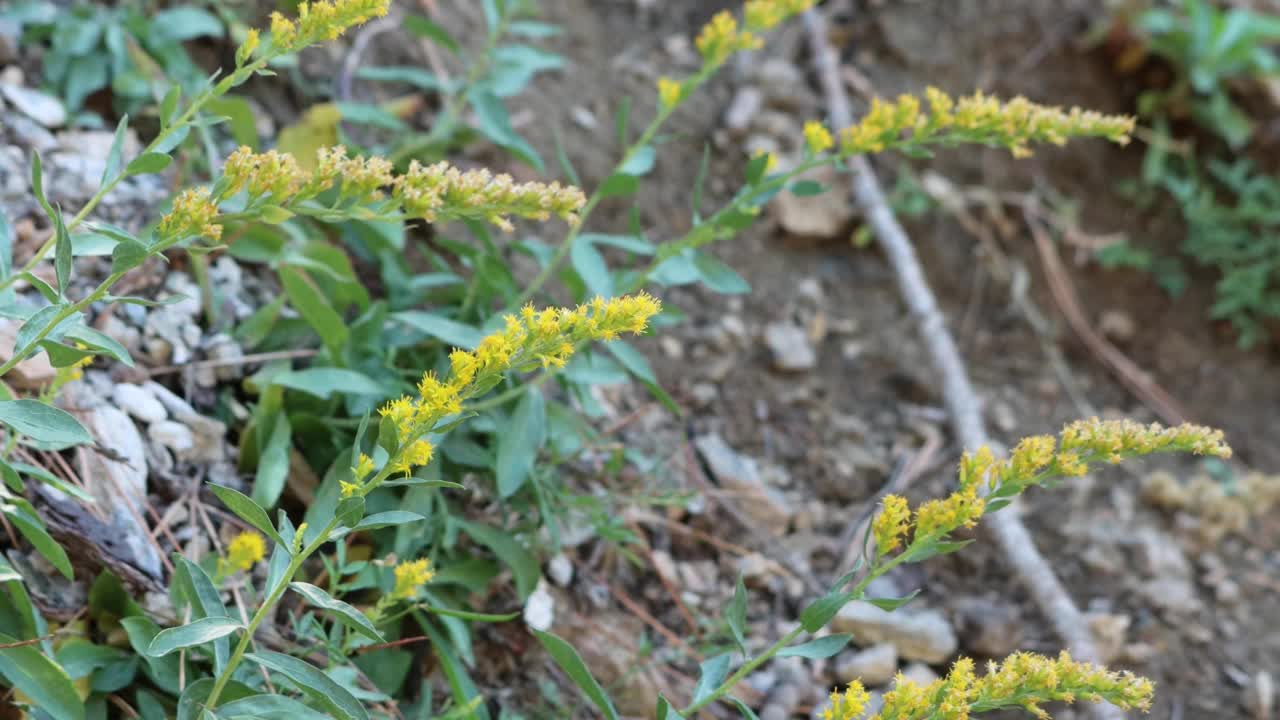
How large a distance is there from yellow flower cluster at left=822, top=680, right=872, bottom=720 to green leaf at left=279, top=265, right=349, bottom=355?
1167mm

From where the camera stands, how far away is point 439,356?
230cm

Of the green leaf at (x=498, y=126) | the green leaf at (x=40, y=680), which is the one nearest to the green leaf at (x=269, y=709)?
the green leaf at (x=40, y=680)

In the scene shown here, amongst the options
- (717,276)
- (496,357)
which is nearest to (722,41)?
(717,276)

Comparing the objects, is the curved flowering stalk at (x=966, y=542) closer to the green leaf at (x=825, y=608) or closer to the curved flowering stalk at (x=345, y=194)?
the green leaf at (x=825, y=608)

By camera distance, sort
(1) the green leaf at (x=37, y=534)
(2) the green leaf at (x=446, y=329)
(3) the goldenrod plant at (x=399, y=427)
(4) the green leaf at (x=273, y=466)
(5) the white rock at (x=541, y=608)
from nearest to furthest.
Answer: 1. (3) the goldenrod plant at (x=399, y=427)
2. (1) the green leaf at (x=37, y=534)
3. (4) the green leaf at (x=273, y=466)
4. (2) the green leaf at (x=446, y=329)
5. (5) the white rock at (x=541, y=608)

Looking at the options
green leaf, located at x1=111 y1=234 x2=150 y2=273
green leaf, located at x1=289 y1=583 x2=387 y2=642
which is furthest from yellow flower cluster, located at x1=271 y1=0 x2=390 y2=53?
green leaf, located at x1=289 y1=583 x2=387 y2=642

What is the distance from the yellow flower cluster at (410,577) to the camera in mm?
1719

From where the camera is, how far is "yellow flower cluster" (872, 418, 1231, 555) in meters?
1.67

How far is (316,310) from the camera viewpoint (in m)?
2.18

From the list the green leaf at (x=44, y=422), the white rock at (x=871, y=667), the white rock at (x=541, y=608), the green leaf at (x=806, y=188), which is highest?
the green leaf at (x=806, y=188)

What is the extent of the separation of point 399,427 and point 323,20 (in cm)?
60

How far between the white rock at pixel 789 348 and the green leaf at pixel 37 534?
1.99 metres

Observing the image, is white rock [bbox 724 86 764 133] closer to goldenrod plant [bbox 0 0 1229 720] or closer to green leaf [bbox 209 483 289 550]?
goldenrod plant [bbox 0 0 1229 720]

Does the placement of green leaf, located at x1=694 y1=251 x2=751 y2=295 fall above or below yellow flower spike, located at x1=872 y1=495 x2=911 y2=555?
above
